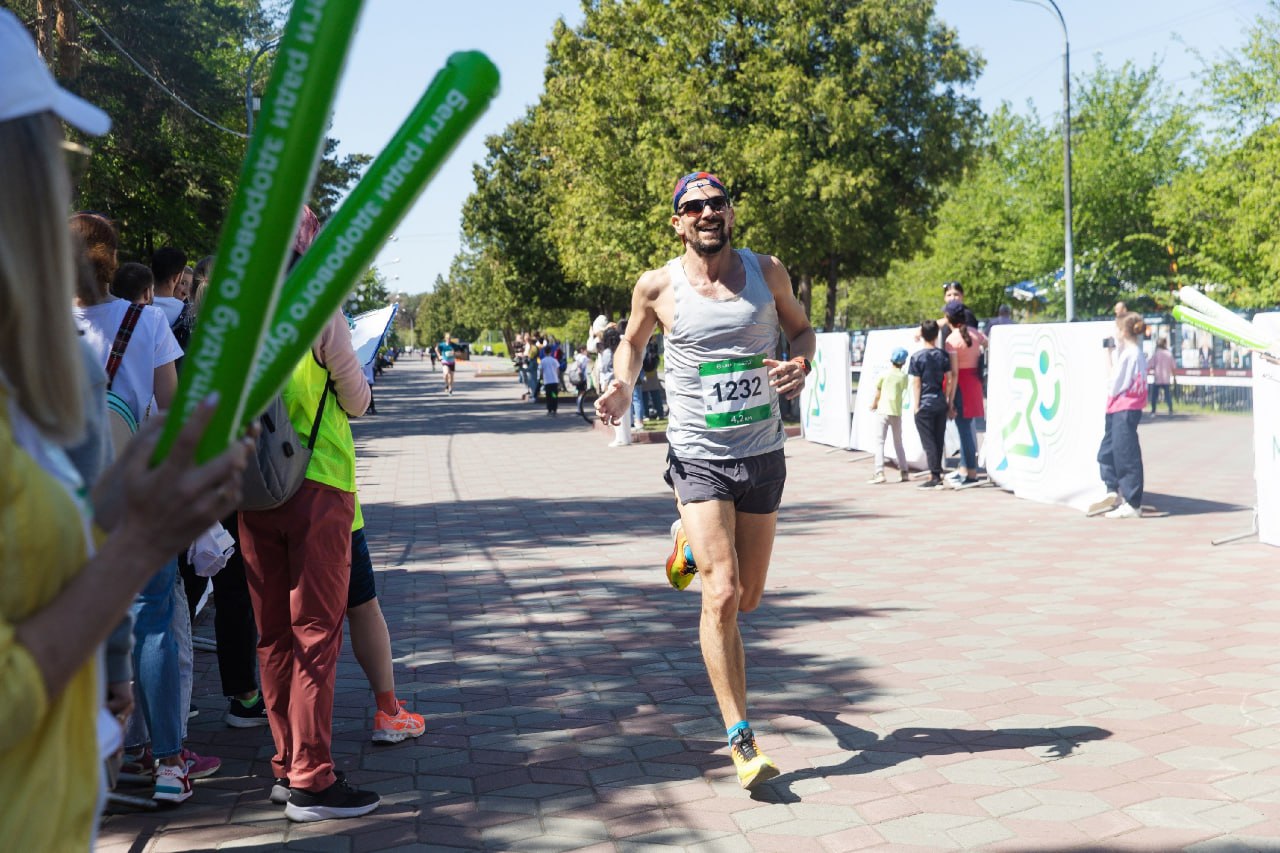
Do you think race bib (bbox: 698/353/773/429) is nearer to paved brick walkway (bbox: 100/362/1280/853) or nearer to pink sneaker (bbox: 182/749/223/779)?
paved brick walkway (bbox: 100/362/1280/853)

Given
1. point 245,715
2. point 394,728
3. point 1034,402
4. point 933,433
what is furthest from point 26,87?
point 933,433

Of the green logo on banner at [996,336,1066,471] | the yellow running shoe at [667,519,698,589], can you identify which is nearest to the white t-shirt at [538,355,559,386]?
the green logo on banner at [996,336,1066,471]

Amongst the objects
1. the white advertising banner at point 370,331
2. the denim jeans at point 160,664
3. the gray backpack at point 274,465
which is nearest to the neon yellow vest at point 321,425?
the gray backpack at point 274,465

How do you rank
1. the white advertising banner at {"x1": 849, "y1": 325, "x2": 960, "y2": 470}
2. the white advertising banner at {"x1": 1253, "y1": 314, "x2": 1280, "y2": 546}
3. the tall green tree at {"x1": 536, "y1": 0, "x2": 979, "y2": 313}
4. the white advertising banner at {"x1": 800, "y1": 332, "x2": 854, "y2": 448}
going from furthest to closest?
the tall green tree at {"x1": 536, "y1": 0, "x2": 979, "y2": 313}, the white advertising banner at {"x1": 800, "y1": 332, "x2": 854, "y2": 448}, the white advertising banner at {"x1": 849, "y1": 325, "x2": 960, "y2": 470}, the white advertising banner at {"x1": 1253, "y1": 314, "x2": 1280, "y2": 546}

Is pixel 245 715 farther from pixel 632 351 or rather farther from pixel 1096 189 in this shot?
pixel 1096 189

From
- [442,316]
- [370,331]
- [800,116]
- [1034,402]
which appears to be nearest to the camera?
[370,331]

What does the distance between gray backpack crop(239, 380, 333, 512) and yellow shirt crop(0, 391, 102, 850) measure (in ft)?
8.70

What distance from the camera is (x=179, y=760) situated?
4.56m

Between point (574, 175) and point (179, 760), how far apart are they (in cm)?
3466

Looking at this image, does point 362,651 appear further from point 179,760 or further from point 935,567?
point 935,567

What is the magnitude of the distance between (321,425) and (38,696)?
10.3ft

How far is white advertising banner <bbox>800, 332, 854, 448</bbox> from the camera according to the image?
61.9ft

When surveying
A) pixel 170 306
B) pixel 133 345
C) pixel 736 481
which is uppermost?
pixel 170 306

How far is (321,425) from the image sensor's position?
446cm
